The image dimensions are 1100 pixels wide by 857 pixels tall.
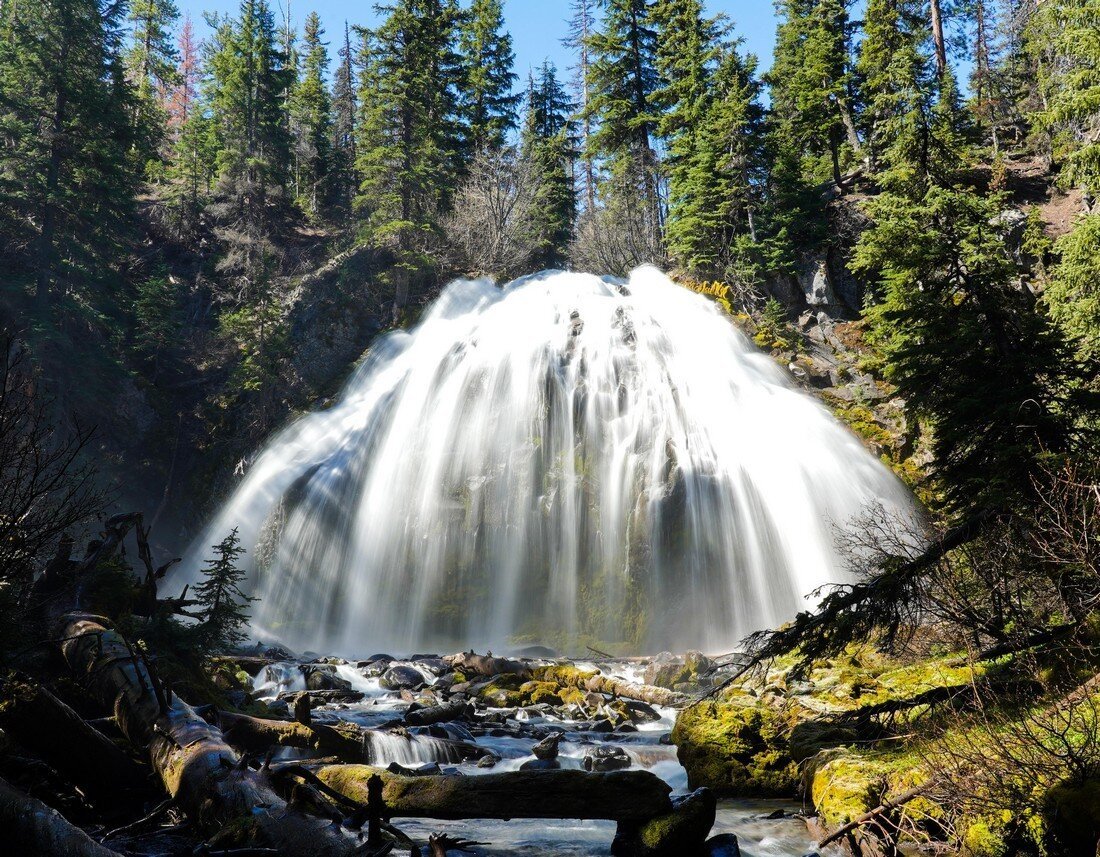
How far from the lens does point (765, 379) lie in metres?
25.8

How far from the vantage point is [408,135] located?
124ft

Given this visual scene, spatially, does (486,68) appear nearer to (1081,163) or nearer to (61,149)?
(61,149)

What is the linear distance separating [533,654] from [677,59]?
33.0m

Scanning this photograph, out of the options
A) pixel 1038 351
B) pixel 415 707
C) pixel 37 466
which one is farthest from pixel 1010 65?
pixel 37 466

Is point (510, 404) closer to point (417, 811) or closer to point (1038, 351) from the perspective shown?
point (1038, 351)

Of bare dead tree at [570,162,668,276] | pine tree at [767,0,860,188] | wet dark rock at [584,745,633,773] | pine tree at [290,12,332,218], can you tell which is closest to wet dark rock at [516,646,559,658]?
wet dark rock at [584,745,633,773]

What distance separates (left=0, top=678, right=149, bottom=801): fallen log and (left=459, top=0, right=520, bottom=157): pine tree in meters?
43.5

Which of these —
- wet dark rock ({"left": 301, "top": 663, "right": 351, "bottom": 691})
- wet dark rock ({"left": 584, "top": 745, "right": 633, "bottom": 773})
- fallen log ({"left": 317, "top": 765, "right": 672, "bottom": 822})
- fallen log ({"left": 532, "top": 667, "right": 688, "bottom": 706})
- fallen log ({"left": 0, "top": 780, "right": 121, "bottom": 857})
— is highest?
fallen log ({"left": 0, "top": 780, "right": 121, "bottom": 857})

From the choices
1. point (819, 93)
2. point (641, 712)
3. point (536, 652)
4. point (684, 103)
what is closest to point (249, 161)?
point (684, 103)

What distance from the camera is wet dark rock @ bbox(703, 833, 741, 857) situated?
220 inches

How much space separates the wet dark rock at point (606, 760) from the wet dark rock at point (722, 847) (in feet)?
11.2

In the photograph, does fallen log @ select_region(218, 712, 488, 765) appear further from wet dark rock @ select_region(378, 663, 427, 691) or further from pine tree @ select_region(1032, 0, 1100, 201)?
pine tree @ select_region(1032, 0, 1100, 201)

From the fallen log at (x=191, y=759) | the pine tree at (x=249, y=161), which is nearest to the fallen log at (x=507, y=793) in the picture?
the fallen log at (x=191, y=759)

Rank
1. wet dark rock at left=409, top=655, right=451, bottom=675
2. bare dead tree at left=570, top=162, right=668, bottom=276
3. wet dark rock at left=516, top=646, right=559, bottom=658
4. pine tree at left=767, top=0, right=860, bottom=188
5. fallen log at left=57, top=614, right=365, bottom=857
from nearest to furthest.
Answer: fallen log at left=57, top=614, right=365, bottom=857 < wet dark rock at left=409, top=655, right=451, bottom=675 < wet dark rock at left=516, top=646, right=559, bottom=658 < pine tree at left=767, top=0, right=860, bottom=188 < bare dead tree at left=570, top=162, right=668, bottom=276
